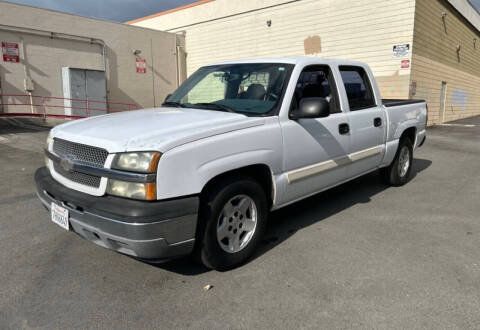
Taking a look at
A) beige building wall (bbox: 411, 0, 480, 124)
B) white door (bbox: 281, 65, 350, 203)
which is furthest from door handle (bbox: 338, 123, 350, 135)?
beige building wall (bbox: 411, 0, 480, 124)

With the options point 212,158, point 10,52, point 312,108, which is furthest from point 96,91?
point 212,158

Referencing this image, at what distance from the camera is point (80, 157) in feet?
9.24

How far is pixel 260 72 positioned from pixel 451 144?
983cm

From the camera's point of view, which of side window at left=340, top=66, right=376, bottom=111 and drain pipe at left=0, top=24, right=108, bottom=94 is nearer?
side window at left=340, top=66, right=376, bottom=111

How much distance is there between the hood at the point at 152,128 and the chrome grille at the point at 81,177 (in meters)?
0.24

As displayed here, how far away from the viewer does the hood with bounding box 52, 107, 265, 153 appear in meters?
2.56

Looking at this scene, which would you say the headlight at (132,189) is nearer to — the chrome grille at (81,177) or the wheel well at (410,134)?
the chrome grille at (81,177)

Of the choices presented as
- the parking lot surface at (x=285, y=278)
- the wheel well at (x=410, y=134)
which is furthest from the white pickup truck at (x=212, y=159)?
the wheel well at (x=410, y=134)

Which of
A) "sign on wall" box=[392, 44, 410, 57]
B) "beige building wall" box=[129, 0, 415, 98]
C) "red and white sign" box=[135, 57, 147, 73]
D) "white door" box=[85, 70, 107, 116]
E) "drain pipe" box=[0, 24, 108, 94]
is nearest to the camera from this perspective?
"sign on wall" box=[392, 44, 410, 57]

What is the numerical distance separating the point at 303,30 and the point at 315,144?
1470 centimetres

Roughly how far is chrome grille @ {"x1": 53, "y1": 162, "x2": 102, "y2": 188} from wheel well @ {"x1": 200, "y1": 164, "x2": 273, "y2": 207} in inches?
30.7

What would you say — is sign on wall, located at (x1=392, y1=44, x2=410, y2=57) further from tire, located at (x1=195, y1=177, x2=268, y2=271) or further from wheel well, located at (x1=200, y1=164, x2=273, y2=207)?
tire, located at (x1=195, y1=177, x2=268, y2=271)

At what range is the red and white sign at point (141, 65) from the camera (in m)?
21.2

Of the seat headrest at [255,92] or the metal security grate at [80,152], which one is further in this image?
the seat headrest at [255,92]
